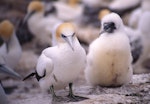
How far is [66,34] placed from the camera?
463 centimetres

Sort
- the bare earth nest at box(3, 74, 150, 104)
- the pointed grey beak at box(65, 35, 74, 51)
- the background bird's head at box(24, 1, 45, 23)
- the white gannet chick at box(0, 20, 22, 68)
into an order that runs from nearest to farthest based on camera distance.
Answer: the pointed grey beak at box(65, 35, 74, 51) → the bare earth nest at box(3, 74, 150, 104) → the white gannet chick at box(0, 20, 22, 68) → the background bird's head at box(24, 1, 45, 23)

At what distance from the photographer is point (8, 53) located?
24.2 feet

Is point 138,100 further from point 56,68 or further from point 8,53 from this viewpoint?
point 8,53

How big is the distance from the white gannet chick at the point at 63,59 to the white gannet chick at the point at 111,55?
0.33 m

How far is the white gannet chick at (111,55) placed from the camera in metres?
4.96

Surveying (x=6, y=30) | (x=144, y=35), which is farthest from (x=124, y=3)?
(x=6, y=30)

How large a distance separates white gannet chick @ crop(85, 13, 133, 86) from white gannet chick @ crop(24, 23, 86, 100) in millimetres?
326

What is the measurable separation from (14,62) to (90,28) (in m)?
3.85

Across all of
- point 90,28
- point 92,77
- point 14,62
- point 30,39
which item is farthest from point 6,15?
point 92,77

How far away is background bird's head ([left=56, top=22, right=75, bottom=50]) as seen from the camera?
459 centimetres

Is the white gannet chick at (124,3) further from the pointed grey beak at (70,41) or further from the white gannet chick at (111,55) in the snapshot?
the pointed grey beak at (70,41)

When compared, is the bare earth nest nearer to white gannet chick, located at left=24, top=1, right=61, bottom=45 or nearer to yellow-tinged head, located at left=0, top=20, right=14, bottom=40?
yellow-tinged head, located at left=0, top=20, right=14, bottom=40

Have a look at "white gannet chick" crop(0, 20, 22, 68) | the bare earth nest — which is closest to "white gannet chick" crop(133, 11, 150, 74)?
"white gannet chick" crop(0, 20, 22, 68)

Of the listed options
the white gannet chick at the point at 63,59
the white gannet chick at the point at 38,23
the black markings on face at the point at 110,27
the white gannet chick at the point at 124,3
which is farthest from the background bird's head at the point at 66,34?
the white gannet chick at the point at 124,3
